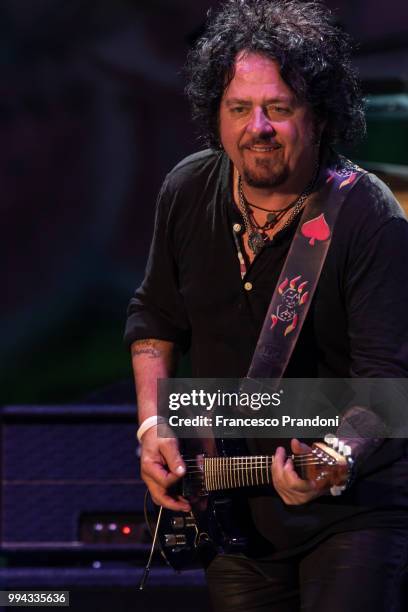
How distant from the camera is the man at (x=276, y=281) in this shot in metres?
2.37

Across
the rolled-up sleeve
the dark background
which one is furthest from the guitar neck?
the dark background

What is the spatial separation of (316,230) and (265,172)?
0.60 feet

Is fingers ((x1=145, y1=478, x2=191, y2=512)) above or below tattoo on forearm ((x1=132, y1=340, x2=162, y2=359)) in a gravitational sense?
below

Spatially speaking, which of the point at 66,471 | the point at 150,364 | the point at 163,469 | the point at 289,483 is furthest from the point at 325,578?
the point at 66,471

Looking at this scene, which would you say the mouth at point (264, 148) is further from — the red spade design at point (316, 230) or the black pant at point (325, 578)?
the black pant at point (325, 578)

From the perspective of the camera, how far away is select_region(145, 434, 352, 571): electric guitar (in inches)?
98.1

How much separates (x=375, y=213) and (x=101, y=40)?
A: 2.19 m

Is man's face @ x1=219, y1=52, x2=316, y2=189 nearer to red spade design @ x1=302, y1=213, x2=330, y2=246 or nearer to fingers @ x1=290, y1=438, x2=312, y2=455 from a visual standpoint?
red spade design @ x1=302, y1=213, x2=330, y2=246

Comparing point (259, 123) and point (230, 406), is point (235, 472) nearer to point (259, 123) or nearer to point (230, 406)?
point (230, 406)

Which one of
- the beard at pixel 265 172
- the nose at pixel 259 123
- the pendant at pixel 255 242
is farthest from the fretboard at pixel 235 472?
the nose at pixel 259 123

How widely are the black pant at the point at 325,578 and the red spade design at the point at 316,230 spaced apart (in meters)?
0.67

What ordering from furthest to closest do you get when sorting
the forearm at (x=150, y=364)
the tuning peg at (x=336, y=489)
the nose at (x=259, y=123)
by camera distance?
the forearm at (x=150, y=364)
the nose at (x=259, y=123)
the tuning peg at (x=336, y=489)

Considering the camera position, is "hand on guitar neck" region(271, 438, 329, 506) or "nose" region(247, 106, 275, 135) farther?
"nose" region(247, 106, 275, 135)

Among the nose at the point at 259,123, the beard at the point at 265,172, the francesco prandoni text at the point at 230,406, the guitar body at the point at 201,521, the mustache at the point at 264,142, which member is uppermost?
the nose at the point at 259,123
